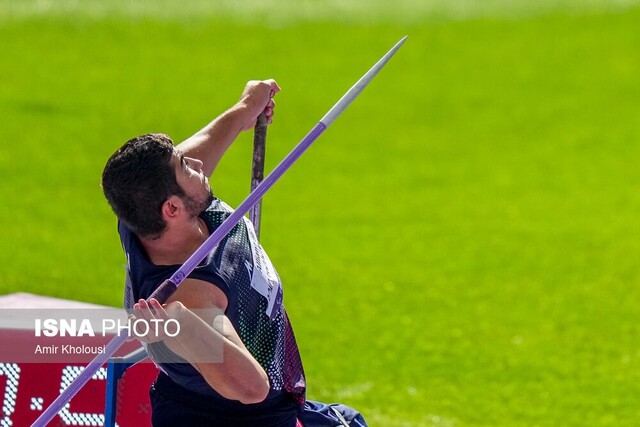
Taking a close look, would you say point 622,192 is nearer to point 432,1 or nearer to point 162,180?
point 432,1

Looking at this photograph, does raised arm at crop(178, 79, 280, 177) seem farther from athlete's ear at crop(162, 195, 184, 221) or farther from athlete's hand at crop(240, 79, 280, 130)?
athlete's ear at crop(162, 195, 184, 221)

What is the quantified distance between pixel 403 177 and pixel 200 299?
824 cm

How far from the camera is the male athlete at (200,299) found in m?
3.94

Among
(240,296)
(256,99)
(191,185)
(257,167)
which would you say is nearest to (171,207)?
(191,185)

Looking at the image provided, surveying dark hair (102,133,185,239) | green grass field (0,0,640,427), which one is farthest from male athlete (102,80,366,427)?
green grass field (0,0,640,427)

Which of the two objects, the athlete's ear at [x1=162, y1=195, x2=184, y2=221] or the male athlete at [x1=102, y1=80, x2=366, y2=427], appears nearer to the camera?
the male athlete at [x1=102, y1=80, x2=366, y2=427]

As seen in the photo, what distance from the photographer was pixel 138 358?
15.9ft

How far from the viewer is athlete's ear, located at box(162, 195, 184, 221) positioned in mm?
4215

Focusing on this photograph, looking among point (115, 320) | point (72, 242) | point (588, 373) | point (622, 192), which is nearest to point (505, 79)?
point (622, 192)

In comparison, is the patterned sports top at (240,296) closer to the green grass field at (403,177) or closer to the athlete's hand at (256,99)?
the athlete's hand at (256,99)

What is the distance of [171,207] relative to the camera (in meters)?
4.23

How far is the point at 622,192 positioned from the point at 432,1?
6.93 m

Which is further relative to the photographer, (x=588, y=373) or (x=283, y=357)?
(x=588, y=373)

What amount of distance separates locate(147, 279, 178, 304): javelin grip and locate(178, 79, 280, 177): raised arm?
3.37ft
